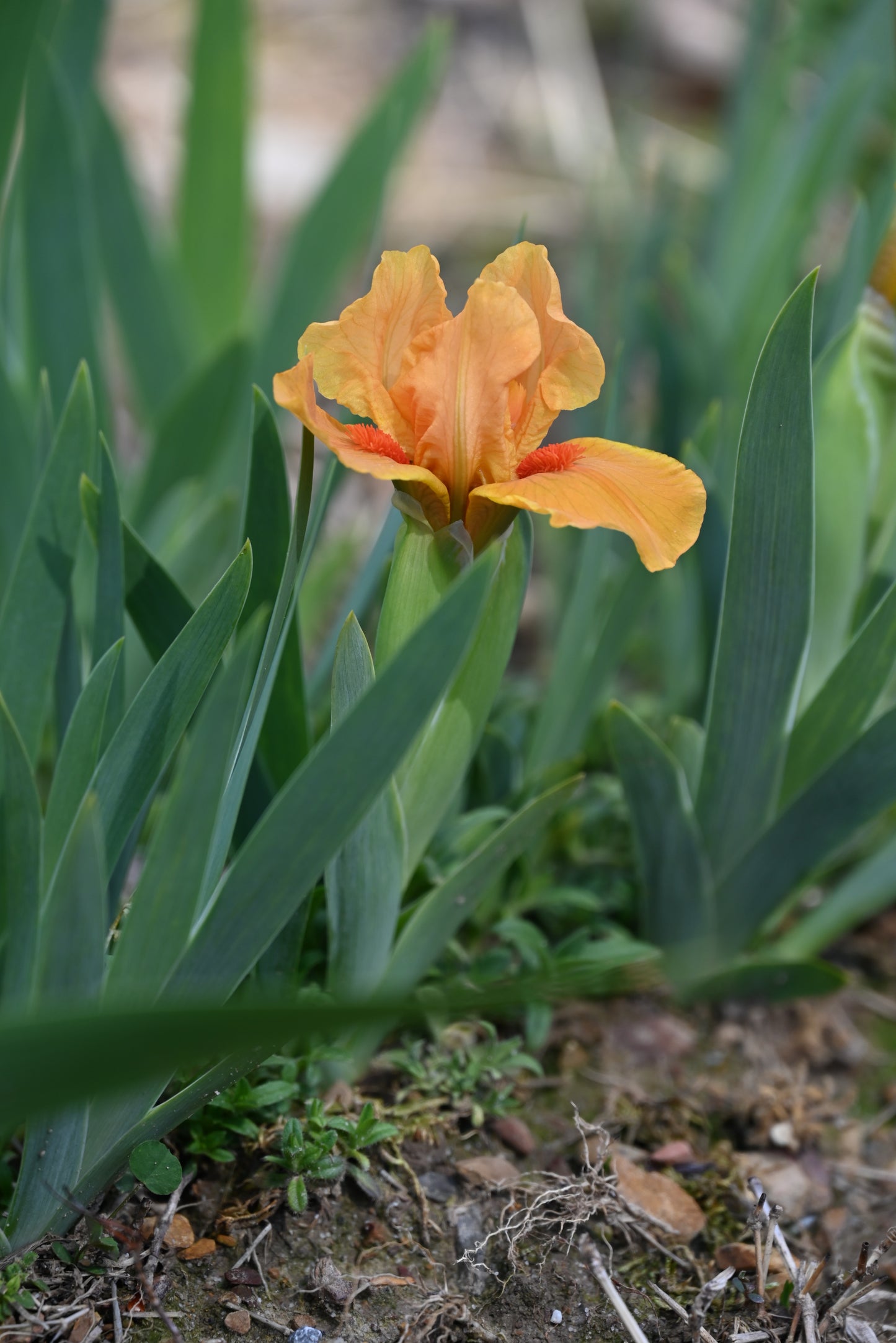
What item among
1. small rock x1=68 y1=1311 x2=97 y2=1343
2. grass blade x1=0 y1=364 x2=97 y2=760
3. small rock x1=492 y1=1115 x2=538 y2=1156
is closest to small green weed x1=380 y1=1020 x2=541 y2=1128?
small rock x1=492 y1=1115 x2=538 y2=1156

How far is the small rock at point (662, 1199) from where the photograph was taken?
3.13ft

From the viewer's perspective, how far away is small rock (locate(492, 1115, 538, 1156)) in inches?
39.8

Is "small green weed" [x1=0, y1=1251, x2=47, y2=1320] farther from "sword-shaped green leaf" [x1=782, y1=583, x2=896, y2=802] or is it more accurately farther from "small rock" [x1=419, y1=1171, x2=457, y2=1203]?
"sword-shaped green leaf" [x1=782, y1=583, x2=896, y2=802]

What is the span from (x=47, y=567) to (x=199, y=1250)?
0.61m

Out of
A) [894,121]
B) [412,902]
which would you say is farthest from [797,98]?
[412,902]

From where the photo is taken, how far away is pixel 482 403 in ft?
2.35

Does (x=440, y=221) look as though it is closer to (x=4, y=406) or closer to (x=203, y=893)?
(x=4, y=406)

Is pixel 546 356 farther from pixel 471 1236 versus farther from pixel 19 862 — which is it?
pixel 471 1236

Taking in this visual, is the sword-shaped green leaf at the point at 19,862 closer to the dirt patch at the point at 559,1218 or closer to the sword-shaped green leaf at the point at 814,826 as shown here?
the dirt patch at the point at 559,1218

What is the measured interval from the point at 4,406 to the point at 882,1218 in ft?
4.31

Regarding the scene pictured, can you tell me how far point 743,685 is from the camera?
0.96m

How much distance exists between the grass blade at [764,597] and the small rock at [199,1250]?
623 mm

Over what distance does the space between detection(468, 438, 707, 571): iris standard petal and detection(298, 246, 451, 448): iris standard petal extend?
11cm

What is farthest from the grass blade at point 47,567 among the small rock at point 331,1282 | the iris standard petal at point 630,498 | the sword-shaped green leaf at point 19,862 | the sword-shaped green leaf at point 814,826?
the sword-shaped green leaf at point 814,826
